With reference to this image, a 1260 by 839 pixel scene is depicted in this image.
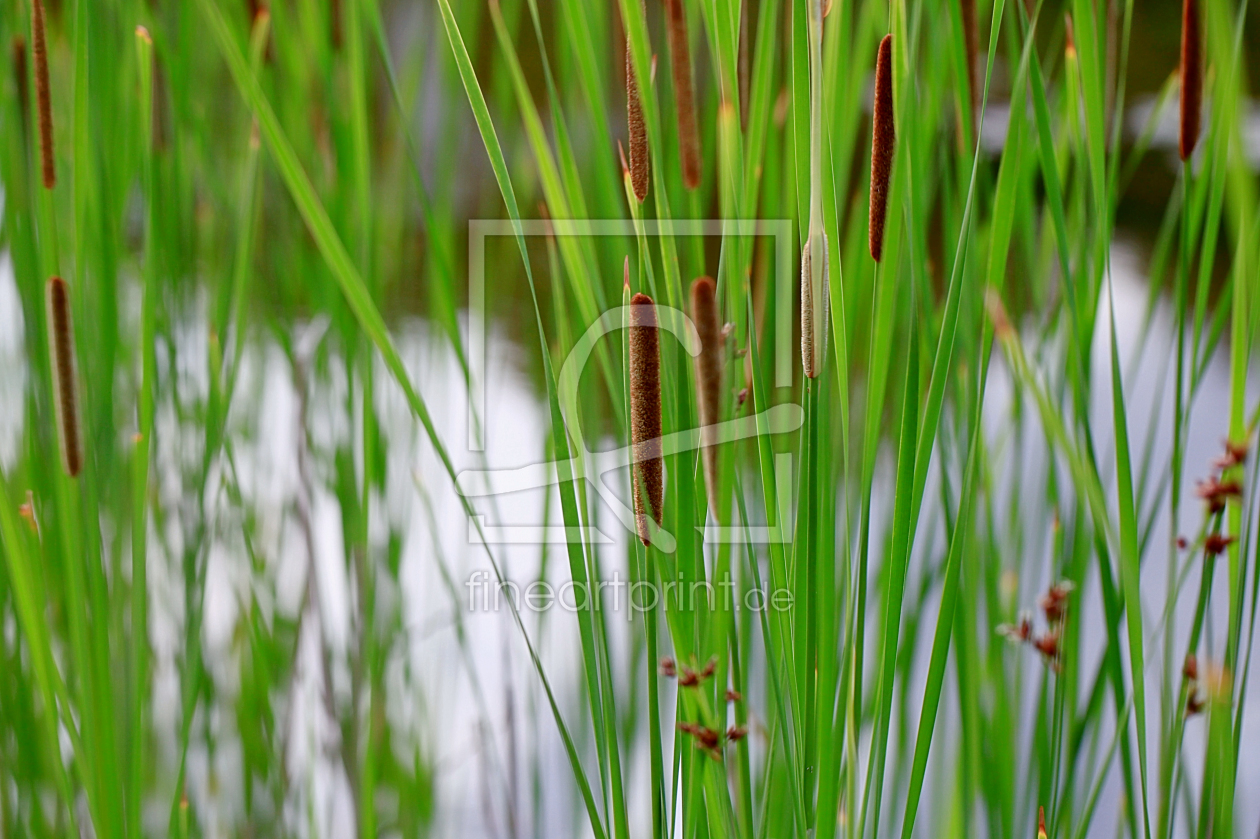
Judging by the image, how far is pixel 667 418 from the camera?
0.30 m

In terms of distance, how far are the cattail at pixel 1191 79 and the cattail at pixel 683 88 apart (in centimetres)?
17

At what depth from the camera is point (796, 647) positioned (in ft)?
0.84

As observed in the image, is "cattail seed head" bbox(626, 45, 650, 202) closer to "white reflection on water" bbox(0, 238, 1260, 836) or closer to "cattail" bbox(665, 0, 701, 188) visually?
"cattail" bbox(665, 0, 701, 188)

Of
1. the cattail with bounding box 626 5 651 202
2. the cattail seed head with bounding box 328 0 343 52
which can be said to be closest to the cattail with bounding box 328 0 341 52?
the cattail seed head with bounding box 328 0 343 52

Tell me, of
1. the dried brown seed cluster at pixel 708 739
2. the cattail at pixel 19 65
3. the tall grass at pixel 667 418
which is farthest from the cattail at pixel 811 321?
the cattail at pixel 19 65

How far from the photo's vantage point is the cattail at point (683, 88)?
0.27 metres

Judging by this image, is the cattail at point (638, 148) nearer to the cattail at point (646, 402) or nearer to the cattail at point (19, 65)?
the cattail at point (646, 402)

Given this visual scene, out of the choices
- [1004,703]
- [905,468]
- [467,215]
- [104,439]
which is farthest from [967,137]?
[467,215]

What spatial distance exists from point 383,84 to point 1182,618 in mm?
1275

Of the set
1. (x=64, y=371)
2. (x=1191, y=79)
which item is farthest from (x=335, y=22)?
(x=1191, y=79)

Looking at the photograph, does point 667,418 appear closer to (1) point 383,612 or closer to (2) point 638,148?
(2) point 638,148

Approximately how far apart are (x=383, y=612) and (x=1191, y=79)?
502 millimetres

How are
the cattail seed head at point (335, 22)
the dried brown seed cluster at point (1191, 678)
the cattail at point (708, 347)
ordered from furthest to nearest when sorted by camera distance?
1. the cattail seed head at point (335, 22)
2. the dried brown seed cluster at point (1191, 678)
3. the cattail at point (708, 347)

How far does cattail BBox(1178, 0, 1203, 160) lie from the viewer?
0.30 metres
